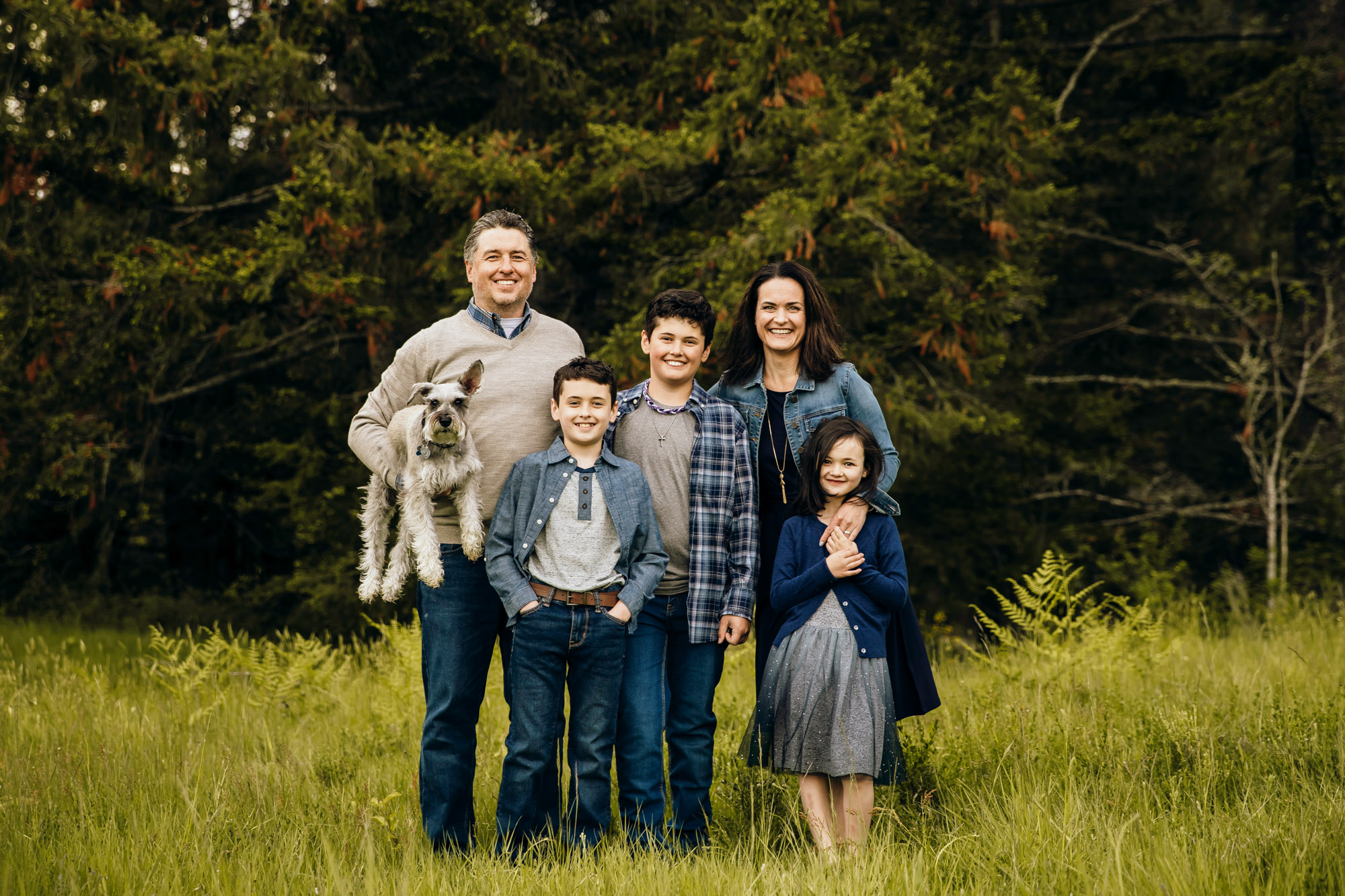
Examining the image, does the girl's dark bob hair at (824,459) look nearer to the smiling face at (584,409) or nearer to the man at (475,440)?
the smiling face at (584,409)

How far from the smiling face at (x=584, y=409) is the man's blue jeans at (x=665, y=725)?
0.67 m

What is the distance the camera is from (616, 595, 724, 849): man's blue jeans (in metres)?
3.51

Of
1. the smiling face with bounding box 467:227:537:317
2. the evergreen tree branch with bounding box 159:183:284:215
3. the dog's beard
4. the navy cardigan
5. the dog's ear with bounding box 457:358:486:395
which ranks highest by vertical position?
the evergreen tree branch with bounding box 159:183:284:215

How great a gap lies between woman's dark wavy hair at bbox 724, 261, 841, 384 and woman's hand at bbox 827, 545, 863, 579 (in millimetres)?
758

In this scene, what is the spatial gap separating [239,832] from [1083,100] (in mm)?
15642

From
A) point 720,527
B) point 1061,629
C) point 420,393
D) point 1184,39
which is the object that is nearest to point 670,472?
point 720,527

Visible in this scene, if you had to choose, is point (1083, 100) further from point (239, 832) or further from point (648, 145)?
point (239, 832)

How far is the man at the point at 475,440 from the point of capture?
356 cm

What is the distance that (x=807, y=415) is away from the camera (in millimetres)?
3787

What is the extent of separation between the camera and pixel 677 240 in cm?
1012

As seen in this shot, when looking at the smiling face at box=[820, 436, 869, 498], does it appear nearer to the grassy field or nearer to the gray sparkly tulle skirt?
the gray sparkly tulle skirt

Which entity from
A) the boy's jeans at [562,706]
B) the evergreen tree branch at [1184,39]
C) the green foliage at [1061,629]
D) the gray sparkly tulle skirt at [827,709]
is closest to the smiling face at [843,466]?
the gray sparkly tulle skirt at [827,709]

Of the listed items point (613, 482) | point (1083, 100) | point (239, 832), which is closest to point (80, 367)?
point (239, 832)

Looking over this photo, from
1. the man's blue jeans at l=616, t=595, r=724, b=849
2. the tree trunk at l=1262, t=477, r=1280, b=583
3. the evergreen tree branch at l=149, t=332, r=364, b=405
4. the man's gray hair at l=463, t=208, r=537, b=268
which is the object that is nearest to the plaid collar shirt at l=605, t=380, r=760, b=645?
the man's blue jeans at l=616, t=595, r=724, b=849
